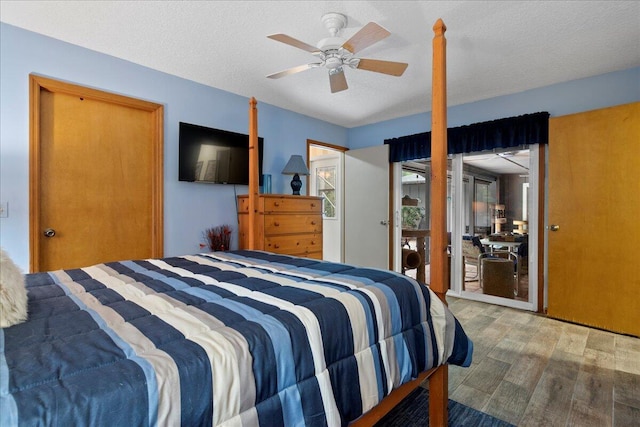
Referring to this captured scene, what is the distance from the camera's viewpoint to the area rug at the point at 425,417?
1.66 meters

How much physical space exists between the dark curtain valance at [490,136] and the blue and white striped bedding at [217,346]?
8.93 feet

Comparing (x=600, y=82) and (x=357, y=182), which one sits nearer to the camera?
(x=600, y=82)

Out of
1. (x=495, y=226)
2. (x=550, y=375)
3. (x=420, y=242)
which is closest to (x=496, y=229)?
(x=495, y=226)

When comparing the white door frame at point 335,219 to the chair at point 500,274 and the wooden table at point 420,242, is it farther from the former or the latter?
the chair at point 500,274

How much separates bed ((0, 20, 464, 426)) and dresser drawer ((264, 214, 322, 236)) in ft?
5.21

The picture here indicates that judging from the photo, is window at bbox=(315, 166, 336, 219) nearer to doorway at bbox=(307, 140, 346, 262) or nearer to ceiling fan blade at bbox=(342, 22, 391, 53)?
doorway at bbox=(307, 140, 346, 262)

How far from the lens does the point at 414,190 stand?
4.81 metres

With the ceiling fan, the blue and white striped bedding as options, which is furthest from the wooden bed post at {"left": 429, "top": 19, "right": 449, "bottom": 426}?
the ceiling fan

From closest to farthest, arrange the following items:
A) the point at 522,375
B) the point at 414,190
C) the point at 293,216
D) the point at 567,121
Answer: the point at 522,375
the point at 567,121
the point at 293,216
the point at 414,190

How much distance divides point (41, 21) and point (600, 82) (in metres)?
4.83

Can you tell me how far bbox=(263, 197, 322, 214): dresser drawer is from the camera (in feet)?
11.0

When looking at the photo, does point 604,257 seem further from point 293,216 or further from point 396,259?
point 293,216

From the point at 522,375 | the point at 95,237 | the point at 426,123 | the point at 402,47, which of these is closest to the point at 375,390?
the point at 522,375

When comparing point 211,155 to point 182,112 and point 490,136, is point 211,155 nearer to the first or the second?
point 182,112
